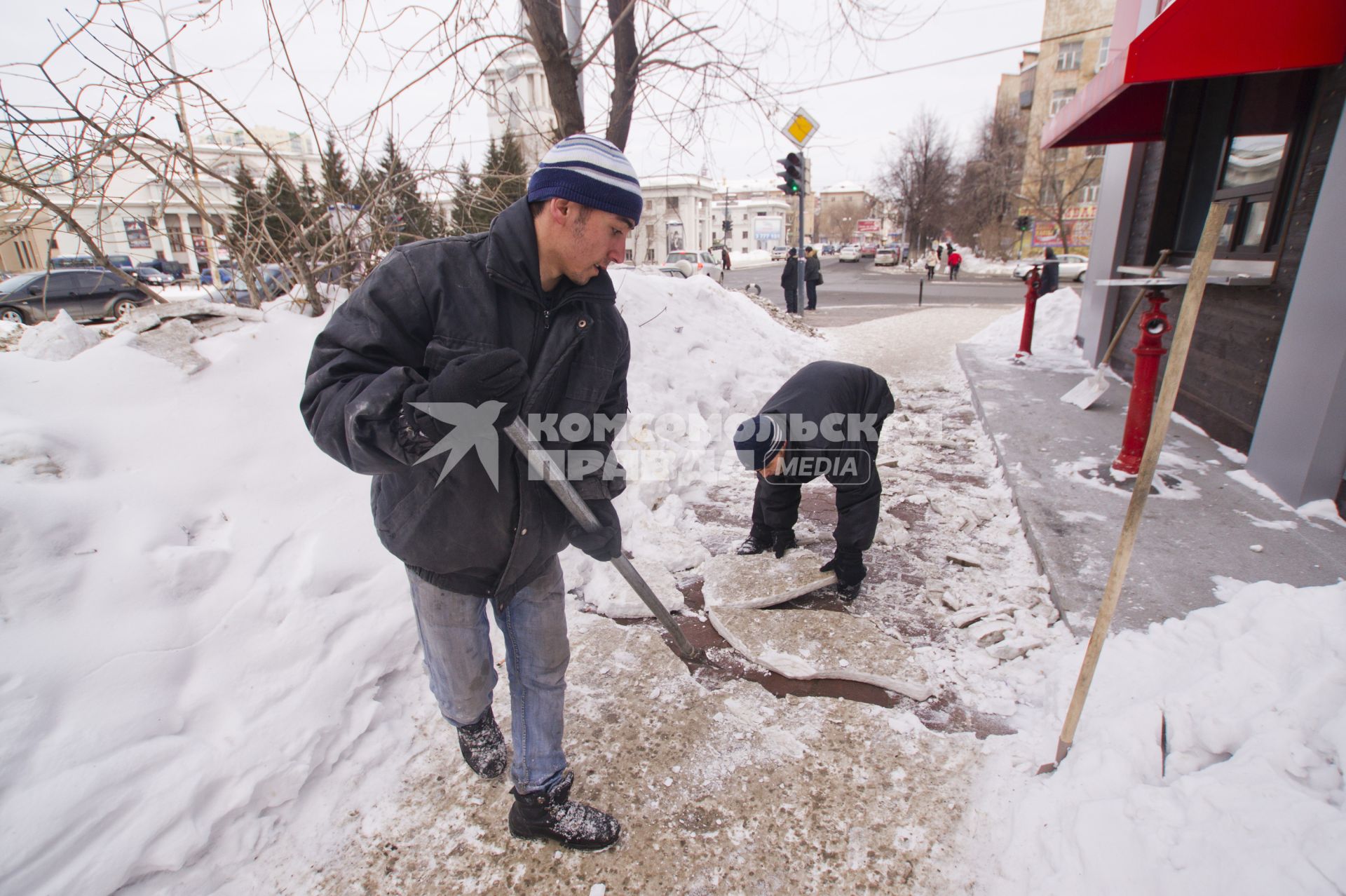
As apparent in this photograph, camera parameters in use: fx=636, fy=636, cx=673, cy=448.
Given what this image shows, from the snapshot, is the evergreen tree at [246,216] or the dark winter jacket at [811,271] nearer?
the evergreen tree at [246,216]

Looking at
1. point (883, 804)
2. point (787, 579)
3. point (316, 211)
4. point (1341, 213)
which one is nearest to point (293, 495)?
point (787, 579)

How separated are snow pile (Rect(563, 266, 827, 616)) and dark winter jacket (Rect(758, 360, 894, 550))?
833 mm

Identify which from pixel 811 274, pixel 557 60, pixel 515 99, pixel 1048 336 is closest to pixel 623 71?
pixel 557 60

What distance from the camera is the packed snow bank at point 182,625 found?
5.43ft

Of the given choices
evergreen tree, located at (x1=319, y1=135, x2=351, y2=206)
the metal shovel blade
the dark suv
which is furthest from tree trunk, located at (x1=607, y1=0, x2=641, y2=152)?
the dark suv

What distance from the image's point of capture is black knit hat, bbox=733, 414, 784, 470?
292 cm

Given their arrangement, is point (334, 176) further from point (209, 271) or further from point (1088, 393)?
point (1088, 393)

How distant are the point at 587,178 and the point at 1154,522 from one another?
129 inches

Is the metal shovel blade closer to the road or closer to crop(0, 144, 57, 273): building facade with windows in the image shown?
the road

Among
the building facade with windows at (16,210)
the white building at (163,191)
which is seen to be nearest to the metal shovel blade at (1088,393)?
the white building at (163,191)

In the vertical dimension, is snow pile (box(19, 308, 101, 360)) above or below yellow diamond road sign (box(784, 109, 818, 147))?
below

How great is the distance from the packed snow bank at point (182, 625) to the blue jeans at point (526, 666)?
21.4 inches

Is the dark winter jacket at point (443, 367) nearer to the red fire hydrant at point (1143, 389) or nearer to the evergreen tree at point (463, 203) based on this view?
the red fire hydrant at point (1143, 389)

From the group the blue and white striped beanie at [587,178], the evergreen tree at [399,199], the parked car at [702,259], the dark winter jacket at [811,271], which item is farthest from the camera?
the parked car at [702,259]
